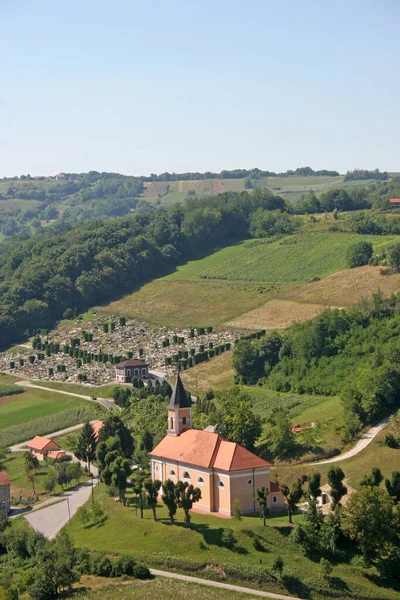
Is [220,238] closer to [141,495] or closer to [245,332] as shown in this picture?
[245,332]

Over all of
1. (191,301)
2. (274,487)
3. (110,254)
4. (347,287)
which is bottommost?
(274,487)

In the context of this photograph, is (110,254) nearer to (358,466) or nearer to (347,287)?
(347,287)

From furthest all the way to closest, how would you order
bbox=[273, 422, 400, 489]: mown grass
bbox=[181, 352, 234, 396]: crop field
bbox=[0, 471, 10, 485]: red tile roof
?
bbox=[181, 352, 234, 396]: crop field → bbox=[0, 471, 10, 485]: red tile roof → bbox=[273, 422, 400, 489]: mown grass

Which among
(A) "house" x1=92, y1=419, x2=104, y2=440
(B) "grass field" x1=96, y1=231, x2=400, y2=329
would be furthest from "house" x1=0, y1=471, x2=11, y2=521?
(B) "grass field" x1=96, y1=231, x2=400, y2=329

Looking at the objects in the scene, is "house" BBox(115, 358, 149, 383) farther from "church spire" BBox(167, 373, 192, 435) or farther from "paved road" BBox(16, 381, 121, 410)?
"church spire" BBox(167, 373, 192, 435)

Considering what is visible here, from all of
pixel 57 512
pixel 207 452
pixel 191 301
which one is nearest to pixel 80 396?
pixel 191 301

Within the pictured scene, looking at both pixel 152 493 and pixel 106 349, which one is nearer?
pixel 152 493

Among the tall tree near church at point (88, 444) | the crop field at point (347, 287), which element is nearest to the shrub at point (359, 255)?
the crop field at point (347, 287)
